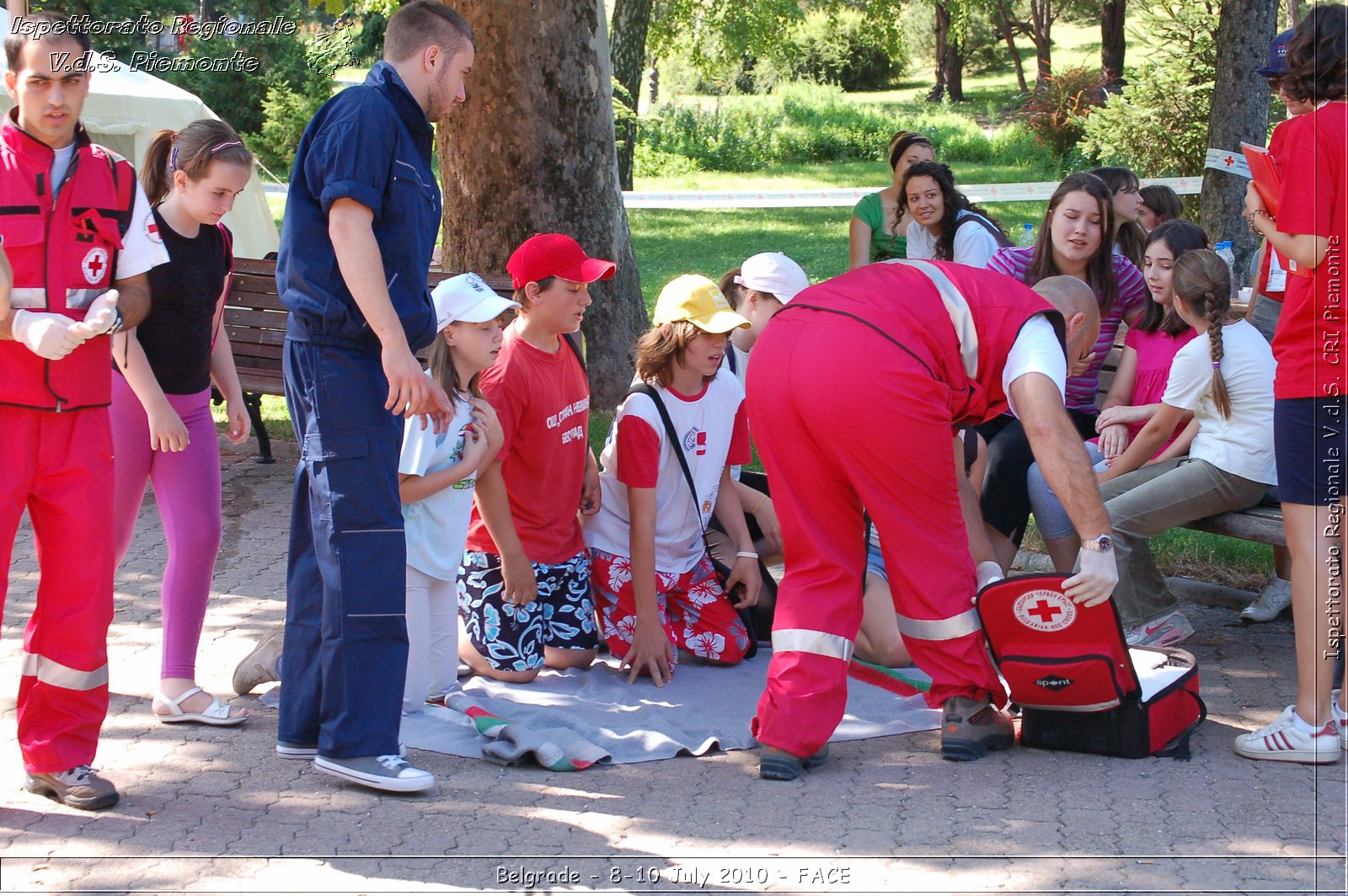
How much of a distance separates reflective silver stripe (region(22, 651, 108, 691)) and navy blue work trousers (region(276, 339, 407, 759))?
61 cm

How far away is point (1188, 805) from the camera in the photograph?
353 centimetres

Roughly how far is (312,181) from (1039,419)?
2.08 meters

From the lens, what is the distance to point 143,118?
12.5 metres

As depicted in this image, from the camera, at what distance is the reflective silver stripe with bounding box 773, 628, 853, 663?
3.73 metres

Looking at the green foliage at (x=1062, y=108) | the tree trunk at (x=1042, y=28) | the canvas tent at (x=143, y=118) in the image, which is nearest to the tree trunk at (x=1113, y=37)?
the green foliage at (x=1062, y=108)

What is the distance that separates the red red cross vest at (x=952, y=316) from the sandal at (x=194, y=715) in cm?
223

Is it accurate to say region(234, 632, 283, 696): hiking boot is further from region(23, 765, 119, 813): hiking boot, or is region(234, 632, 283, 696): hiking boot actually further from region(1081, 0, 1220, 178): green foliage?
region(1081, 0, 1220, 178): green foliage

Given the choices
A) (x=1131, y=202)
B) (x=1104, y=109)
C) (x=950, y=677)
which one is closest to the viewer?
(x=950, y=677)

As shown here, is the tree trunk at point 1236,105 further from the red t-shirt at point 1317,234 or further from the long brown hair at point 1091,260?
the red t-shirt at point 1317,234

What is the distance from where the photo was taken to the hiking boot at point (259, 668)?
14.3 feet

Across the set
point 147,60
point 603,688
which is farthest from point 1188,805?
point 147,60

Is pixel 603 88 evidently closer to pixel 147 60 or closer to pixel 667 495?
pixel 667 495

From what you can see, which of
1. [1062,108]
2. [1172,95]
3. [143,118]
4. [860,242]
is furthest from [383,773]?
[1062,108]

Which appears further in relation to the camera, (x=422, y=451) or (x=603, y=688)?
(x=603, y=688)
